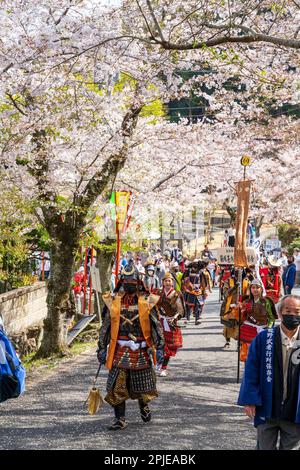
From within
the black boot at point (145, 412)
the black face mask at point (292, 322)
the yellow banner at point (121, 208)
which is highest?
the yellow banner at point (121, 208)

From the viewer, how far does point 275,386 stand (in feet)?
17.4

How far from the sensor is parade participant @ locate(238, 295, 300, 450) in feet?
17.3

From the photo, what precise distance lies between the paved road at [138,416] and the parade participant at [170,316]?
421mm

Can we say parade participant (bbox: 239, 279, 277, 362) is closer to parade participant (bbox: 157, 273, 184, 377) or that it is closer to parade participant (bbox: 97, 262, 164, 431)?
parade participant (bbox: 157, 273, 184, 377)

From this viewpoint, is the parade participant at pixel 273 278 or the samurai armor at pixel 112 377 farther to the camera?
the parade participant at pixel 273 278

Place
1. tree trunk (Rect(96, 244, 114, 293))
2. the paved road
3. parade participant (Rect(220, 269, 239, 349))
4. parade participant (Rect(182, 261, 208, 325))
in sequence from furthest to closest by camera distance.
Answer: tree trunk (Rect(96, 244, 114, 293)), parade participant (Rect(182, 261, 208, 325)), parade participant (Rect(220, 269, 239, 349)), the paved road

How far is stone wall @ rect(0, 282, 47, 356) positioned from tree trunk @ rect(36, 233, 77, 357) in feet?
4.50

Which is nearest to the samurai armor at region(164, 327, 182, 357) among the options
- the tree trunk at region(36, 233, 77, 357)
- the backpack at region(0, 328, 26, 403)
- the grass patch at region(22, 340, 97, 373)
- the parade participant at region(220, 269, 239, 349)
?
the parade participant at region(220, 269, 239, 349)

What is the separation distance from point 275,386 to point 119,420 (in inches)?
127

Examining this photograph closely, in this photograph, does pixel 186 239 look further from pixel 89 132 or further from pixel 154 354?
pixel 154 354

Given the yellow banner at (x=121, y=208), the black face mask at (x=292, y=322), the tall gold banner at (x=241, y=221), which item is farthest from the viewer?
the yellow banner at (x=121, y=208)

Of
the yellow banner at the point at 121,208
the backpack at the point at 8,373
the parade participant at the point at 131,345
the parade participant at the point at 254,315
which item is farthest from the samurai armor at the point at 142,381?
the yellow banner at the point at 121,208

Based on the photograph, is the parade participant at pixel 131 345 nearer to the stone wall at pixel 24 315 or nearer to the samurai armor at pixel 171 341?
the samurai armor at pixel 171 341

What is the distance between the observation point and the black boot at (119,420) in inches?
318
